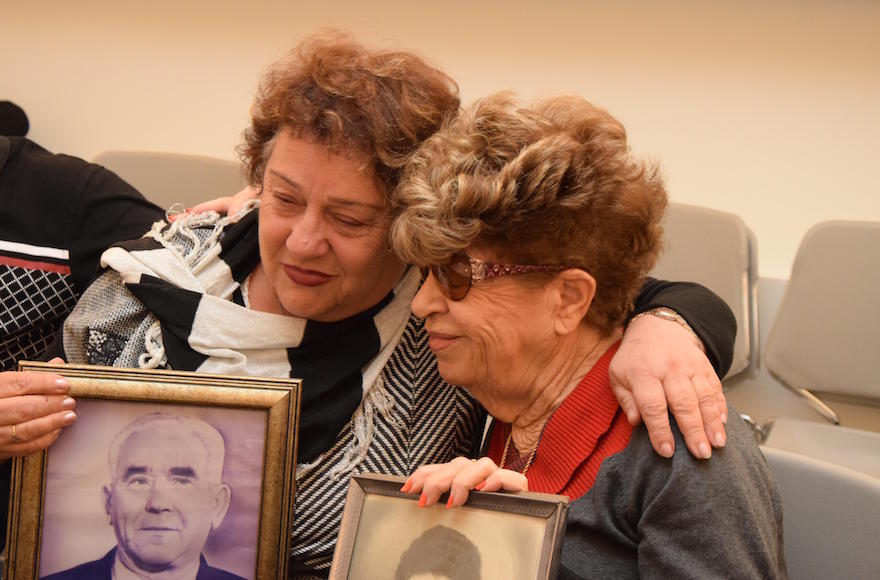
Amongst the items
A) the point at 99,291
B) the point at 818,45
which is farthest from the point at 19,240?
the point at 818,45

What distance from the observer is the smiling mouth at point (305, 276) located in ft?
5.33

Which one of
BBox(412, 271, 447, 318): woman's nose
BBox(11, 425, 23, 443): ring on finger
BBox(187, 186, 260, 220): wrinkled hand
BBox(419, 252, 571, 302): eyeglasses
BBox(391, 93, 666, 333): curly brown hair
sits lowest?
BBox(11, 425, 23, 443): ring on finger

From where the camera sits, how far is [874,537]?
1480 mm

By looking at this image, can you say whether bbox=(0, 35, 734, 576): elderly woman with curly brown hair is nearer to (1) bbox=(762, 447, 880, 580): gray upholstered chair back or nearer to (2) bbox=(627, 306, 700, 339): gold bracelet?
(2) bbox=(627, 306, 700, 339): gold bracelet

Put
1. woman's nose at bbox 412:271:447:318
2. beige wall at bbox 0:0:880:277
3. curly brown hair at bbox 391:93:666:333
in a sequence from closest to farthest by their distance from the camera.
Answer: curly brown hair at bbox 391:93:666:333 → woman's nose at bbox 412:271:447:318 → beige wall at bbox 0:0:880:277

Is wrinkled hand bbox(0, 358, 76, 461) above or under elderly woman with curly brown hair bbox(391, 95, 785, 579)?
under

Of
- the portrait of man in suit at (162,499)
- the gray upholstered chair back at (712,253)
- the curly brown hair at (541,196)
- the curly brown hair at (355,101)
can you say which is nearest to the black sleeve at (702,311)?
the curly brown hair at (541,196)

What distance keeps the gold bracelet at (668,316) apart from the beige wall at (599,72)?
68.3 inches

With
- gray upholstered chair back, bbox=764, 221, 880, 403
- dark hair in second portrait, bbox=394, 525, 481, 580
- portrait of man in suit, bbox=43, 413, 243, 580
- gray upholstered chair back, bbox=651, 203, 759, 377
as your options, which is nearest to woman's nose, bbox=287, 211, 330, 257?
portrait of man in suit, bbox=43, 413, 243, 580

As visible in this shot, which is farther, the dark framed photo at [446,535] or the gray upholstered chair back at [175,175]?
the gray upholstered chair back at [175,175]

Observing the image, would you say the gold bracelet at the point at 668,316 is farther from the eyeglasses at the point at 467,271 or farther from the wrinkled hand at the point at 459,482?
the wrinkled hand at the point at 459,482

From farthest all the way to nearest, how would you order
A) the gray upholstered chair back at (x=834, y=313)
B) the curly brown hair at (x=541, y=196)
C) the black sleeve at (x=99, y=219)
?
1. the gray upholstered chair back at (x=834, y=313)
2. the black sleeve at (x=99, y=219)
3. the curly brown hair at (x=541, y=196)

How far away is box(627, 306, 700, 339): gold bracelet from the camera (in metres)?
1.53

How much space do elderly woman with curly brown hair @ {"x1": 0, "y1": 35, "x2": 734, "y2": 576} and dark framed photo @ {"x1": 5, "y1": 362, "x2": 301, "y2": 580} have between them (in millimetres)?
223
